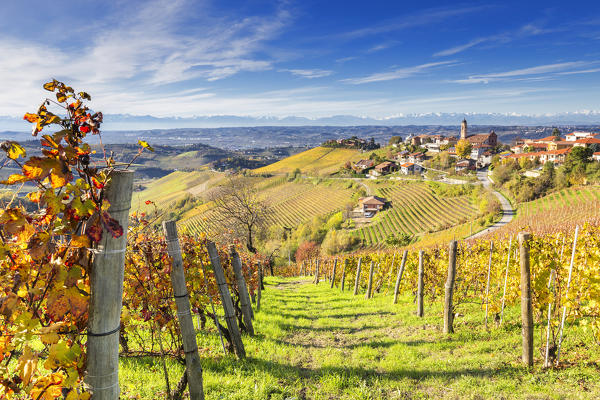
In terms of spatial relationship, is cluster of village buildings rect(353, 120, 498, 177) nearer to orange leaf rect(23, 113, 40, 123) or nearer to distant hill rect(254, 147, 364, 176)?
distant hill rect(254, 147, 364, 176)

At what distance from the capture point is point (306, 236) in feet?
197

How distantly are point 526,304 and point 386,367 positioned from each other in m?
2.31

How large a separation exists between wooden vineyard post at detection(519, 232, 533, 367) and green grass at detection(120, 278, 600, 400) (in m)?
0.20

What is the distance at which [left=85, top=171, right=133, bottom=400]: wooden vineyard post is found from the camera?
5.38ft

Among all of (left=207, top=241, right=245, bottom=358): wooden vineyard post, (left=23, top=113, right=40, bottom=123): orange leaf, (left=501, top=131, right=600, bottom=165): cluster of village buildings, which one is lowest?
(left=207, top=241, right=245, bottom=358): wooden vineyard post

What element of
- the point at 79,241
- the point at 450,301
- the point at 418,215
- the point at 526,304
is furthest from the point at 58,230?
the point at 418,215

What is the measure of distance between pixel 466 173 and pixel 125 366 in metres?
104

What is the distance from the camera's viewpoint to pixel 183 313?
11.8ft

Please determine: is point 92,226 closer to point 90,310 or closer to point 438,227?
point 90,310

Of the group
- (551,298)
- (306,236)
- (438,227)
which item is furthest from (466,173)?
(551,298)

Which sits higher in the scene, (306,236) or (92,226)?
(92,226)

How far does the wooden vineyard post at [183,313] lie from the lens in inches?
140

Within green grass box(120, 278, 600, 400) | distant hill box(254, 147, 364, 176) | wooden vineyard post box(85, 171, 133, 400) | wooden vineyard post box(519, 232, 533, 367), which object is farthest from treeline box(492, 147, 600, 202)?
wooden vineyard post box(85, 171, 133, 400)

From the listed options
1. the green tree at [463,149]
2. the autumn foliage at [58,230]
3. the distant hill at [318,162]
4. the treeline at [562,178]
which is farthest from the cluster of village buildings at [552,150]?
the autumn foliage at [58,230]
